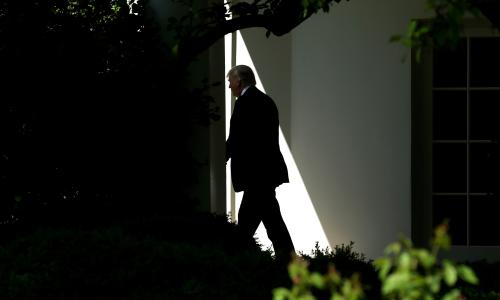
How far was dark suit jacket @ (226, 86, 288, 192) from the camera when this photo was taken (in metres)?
9.23

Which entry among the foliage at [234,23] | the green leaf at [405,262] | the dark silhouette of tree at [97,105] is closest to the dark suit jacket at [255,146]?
the dark silhouette of tree at [97,105]

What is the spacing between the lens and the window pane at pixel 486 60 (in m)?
10.6

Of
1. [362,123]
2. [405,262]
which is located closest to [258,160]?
[362,123]

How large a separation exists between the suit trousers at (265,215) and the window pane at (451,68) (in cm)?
232

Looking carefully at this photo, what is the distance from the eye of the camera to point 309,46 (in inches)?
441

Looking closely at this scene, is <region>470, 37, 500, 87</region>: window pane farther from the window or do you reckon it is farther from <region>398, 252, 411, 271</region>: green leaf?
<region>398, 252, 411, 271</region>: green leaf

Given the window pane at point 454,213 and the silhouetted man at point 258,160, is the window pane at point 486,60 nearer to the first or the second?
the window pane at point 454,213

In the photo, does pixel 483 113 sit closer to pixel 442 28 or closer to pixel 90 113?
pixel 90 113

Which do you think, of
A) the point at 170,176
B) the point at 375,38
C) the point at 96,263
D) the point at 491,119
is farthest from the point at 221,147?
the point at 96,263

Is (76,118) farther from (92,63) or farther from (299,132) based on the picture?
(299,132)

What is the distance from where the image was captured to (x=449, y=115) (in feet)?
35.2

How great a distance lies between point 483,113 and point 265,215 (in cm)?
264

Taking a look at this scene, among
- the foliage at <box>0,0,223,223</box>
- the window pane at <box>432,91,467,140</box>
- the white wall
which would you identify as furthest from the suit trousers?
the window pane at <box>432,91,467,140</box>

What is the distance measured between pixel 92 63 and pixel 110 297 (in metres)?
2.98
